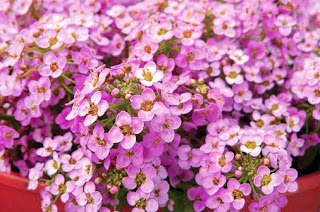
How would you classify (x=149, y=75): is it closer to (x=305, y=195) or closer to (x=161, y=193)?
(x=161, y=193)

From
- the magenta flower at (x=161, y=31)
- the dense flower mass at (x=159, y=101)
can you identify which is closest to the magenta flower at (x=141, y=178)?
the dense flower mass at (x=159, y=101)

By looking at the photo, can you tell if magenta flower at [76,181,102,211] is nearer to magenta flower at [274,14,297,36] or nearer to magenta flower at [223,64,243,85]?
magenta flower at [223,64,243,85]

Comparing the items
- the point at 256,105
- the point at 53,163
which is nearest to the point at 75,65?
the point at 53,163

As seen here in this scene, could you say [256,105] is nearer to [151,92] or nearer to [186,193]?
[186,193]

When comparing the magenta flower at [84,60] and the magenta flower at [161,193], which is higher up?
the magenta flower at [84,60]

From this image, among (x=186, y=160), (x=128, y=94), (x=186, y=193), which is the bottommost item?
(x=186, y=193)

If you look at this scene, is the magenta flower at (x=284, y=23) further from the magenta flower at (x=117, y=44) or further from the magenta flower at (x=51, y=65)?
the magenta flower at (x=51, y=65)

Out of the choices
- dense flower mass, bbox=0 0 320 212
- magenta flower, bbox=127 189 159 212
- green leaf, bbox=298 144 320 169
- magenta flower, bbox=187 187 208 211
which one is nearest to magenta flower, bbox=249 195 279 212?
dense flower mass, bbox=0 0 320 212

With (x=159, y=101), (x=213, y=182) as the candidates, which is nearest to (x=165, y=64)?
(x=159, y=101)
